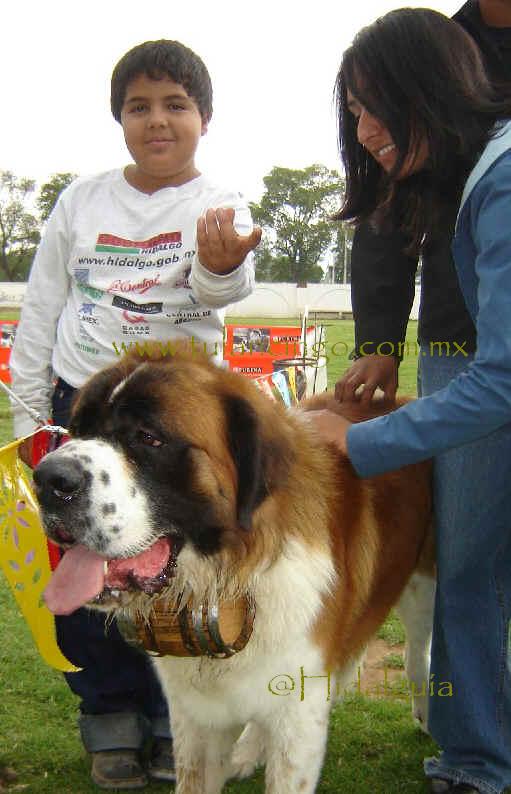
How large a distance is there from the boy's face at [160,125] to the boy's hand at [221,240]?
491 millimetres

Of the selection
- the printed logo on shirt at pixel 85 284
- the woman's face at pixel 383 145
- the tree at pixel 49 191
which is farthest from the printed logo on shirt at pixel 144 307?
the tree at pixel 49 191

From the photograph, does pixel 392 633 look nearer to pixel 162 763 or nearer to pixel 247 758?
pixel 247 758

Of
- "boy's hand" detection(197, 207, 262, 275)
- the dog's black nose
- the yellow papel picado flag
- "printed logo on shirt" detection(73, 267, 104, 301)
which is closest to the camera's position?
the dog's black nose

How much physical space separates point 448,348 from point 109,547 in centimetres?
130

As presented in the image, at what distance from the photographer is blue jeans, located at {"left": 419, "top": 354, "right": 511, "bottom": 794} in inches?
93.6

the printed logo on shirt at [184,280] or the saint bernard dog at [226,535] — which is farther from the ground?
the printed logo on shirt at [184,280]

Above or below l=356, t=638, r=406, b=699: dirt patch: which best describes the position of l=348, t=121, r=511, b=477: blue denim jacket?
above

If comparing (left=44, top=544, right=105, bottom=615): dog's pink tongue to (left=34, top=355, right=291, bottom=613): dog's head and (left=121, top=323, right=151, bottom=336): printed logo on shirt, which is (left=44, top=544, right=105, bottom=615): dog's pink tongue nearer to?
(left=34, top=355, right=291, bottom=613): dog's head

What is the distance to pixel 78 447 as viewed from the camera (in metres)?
1.86

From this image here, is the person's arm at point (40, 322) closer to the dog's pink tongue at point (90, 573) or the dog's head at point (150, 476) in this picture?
the dog's head at point (150, 476)

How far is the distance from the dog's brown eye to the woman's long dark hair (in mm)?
946

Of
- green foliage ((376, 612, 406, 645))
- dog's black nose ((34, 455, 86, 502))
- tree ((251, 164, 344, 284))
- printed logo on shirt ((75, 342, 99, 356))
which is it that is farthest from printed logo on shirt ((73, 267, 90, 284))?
tree ((251, 164, 344, 284))

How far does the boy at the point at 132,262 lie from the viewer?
2.58 metres

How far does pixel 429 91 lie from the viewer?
1949mm
